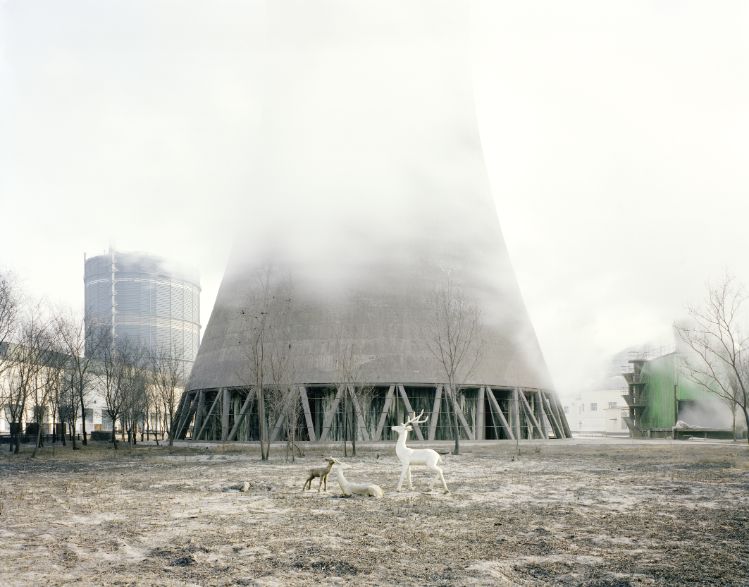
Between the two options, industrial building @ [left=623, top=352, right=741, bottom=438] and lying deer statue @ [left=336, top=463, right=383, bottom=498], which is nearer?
lying deer statue @ [left=336, top=463, right=383, bottom=498]

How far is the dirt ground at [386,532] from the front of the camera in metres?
9.45

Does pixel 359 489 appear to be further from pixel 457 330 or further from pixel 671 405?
pixel 671 405

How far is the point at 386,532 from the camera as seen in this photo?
12.3 meters

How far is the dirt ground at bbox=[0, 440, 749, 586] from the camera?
31.0ft

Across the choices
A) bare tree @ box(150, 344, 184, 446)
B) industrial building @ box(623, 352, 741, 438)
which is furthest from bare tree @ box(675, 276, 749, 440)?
bare tree @ box(150, 344, 184, 446)

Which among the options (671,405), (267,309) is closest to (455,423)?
(267,309)

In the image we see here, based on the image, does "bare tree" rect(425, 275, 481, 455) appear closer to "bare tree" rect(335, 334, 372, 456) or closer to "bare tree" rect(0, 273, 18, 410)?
"bare tree" rect(335, 334, 372, 456)

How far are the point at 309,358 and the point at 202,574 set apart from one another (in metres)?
39.7

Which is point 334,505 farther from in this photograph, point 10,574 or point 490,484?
point 10,574

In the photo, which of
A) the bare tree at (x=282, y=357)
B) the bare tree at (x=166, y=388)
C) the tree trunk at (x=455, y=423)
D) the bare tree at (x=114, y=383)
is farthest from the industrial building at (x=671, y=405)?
the bare tree at (x=114, y=383)

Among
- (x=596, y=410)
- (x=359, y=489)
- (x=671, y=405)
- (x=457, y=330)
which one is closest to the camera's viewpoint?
(x=359, y=489)

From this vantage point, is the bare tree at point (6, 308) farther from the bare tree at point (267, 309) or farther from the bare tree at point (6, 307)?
the bare tree at point (267, 309)

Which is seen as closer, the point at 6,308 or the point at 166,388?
the point at 6,308

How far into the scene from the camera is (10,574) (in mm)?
9555
